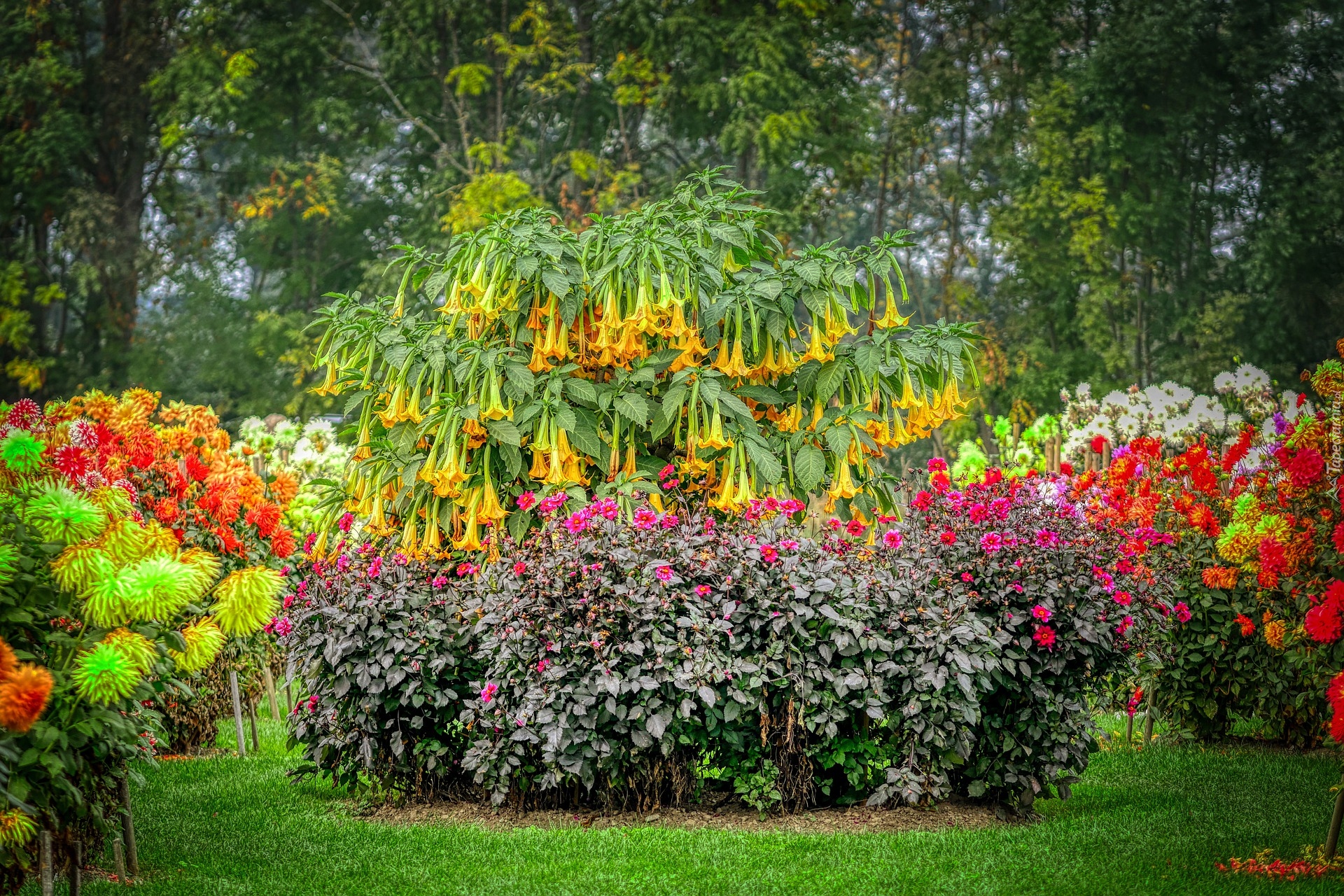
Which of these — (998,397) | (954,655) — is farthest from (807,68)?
(954,655)

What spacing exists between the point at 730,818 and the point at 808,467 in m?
1.48

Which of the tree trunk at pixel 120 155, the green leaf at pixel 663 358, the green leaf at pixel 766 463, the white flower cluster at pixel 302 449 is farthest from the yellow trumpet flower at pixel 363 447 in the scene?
the tree trunk at pixel 120 155

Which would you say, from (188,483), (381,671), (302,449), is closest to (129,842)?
(381,671)

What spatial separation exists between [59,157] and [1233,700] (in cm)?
1742

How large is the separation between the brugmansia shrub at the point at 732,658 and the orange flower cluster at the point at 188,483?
119cm

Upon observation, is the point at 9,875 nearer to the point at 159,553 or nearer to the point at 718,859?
the point at 159,553

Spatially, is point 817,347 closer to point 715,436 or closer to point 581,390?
point 715,436

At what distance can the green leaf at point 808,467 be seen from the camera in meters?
5.10

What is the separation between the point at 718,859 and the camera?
4102 millimetres

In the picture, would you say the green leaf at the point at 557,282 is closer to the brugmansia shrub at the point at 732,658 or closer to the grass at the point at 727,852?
the brugmansia shrub at the point at 732,658

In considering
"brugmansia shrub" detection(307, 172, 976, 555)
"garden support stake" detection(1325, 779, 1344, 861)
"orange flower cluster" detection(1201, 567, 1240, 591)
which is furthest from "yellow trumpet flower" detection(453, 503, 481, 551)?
"orange flower cluster" detection(1201, 567, 1240, 591)

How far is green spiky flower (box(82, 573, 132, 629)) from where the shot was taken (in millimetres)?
3037

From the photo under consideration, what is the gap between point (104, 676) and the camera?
304cm

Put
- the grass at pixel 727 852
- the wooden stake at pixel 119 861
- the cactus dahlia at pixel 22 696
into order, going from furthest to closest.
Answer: the wooden stake at pixel 119 861, the grass at pixel 727 852, the cactus dahlia at pixel 22 696
